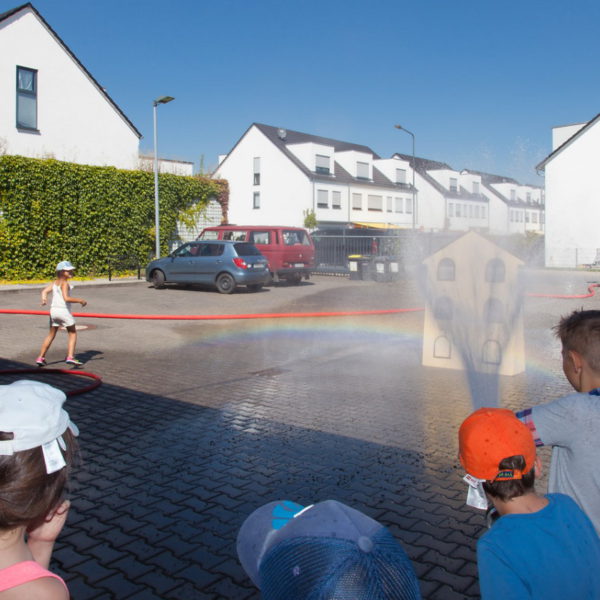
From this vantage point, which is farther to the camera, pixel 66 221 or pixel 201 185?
pixel 201 185

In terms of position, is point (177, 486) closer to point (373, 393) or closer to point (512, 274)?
point (373, 393)

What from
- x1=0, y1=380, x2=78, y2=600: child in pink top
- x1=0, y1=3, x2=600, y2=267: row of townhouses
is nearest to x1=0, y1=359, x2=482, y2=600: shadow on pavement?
x1=0, y1=380, x2=78, y2=600: child in pink top

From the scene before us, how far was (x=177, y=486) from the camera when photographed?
4977 mm

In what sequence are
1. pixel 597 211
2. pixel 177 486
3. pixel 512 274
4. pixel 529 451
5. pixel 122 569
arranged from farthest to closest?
pixel 597 211, pixel 512 274, pixel 177 486, pixel 122 569, pixel 529 451

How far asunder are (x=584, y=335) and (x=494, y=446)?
94 cm

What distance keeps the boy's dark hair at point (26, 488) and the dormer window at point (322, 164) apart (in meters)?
52.4

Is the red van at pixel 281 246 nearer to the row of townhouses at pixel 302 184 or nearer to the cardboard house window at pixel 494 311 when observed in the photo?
the cardboard house window at pixel 494 311

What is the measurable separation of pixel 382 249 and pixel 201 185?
383 inches

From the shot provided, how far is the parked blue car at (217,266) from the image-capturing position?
69.5ft

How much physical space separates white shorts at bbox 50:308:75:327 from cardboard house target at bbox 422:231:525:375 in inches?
213

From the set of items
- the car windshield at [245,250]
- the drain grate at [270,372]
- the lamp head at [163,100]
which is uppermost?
the lamp head at [163,100]

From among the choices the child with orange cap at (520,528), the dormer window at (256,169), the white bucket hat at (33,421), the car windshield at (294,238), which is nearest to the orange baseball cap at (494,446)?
the child with orange cap at (520,528)

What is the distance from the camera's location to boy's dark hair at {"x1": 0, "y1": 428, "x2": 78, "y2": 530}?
1621 mm

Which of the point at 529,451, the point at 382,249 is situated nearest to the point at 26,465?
the point at 529,451
